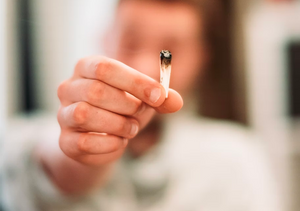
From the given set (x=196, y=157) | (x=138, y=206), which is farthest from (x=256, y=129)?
(x=138, y=206)

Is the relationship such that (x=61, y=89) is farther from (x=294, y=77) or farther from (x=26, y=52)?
(x=294, y=77)

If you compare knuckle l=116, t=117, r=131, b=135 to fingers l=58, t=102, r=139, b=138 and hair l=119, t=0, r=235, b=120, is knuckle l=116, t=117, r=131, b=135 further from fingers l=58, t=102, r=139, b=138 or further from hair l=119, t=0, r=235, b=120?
hair l=119, t=0, r=235, b=120

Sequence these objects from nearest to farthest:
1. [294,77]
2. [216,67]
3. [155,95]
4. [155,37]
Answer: [155,95] → [155,37] → [216,67] → [294,77]

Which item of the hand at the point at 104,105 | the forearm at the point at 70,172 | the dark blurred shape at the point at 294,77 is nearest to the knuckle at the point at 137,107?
the hand at the point at 104,105

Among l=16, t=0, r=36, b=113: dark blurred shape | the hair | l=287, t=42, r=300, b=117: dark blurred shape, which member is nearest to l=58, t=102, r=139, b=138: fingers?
l=16, t=0, r=36, b=113: dark blurred shape

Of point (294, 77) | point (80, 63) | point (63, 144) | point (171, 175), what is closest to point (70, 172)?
point (63, 144)

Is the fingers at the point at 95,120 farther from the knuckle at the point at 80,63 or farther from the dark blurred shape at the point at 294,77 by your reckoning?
the dark blurred shape at the point at 294,77
